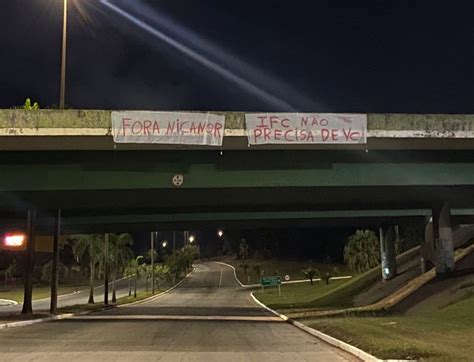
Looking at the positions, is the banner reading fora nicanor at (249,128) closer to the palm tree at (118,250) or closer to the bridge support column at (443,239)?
the bridge support column at (443,239)

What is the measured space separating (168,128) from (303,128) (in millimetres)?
4021

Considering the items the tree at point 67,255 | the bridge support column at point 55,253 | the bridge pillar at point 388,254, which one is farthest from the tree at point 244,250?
the bridge support column at point 55,253

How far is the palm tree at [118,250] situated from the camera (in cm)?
5951

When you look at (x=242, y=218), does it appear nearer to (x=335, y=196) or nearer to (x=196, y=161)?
(x=335, y=196)

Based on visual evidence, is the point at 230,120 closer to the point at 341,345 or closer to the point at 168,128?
the point at 168,128

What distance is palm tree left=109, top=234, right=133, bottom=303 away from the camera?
5951 cm

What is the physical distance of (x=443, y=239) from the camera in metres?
27.0

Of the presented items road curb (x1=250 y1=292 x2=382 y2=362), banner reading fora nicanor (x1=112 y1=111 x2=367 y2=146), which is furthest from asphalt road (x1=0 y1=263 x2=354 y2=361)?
banner reading fora nicanor (x1=112 y1=111 x2=367 y2=146)

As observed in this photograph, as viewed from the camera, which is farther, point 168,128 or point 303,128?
point 303,128

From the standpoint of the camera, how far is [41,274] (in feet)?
344

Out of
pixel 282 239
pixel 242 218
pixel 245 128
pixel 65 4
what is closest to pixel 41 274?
pixel 282 239

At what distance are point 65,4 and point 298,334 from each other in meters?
15.7

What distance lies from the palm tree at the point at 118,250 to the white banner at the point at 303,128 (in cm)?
4318

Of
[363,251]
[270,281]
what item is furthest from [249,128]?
[363,251]
